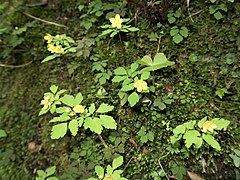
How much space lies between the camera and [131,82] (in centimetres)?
177

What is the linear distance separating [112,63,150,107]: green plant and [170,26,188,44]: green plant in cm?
43

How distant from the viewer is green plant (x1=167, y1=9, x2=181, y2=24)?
2.07 m

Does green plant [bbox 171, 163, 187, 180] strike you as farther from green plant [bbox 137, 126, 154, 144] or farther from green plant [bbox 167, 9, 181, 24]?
green plant [bbox 167, 9, 181, 24]

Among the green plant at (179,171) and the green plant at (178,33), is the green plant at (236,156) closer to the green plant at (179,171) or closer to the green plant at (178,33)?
the green plant at (179,171)

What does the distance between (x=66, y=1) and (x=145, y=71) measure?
1.33 metres

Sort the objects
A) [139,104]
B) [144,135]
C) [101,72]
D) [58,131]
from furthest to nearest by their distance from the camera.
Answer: [101,72]
[139,104]
[144,135]
[58,131]

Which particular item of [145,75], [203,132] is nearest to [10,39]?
[145,75]

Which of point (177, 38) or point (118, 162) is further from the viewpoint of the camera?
point (177, 38)

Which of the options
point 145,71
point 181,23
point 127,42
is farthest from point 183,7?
point 145,71

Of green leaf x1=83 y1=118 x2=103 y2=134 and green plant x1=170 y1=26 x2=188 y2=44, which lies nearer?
green leaf x1=83 y1=118 x2=103 y2=134

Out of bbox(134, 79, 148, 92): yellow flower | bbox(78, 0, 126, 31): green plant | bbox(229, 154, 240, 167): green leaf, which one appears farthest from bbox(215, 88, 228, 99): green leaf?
bbox(78, 0, 126, 31): green plant

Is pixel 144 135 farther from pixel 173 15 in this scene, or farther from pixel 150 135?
pixel 173 15

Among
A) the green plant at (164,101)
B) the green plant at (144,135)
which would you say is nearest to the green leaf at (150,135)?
the green plant at (144,135)

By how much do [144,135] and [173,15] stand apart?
0.96 metres
